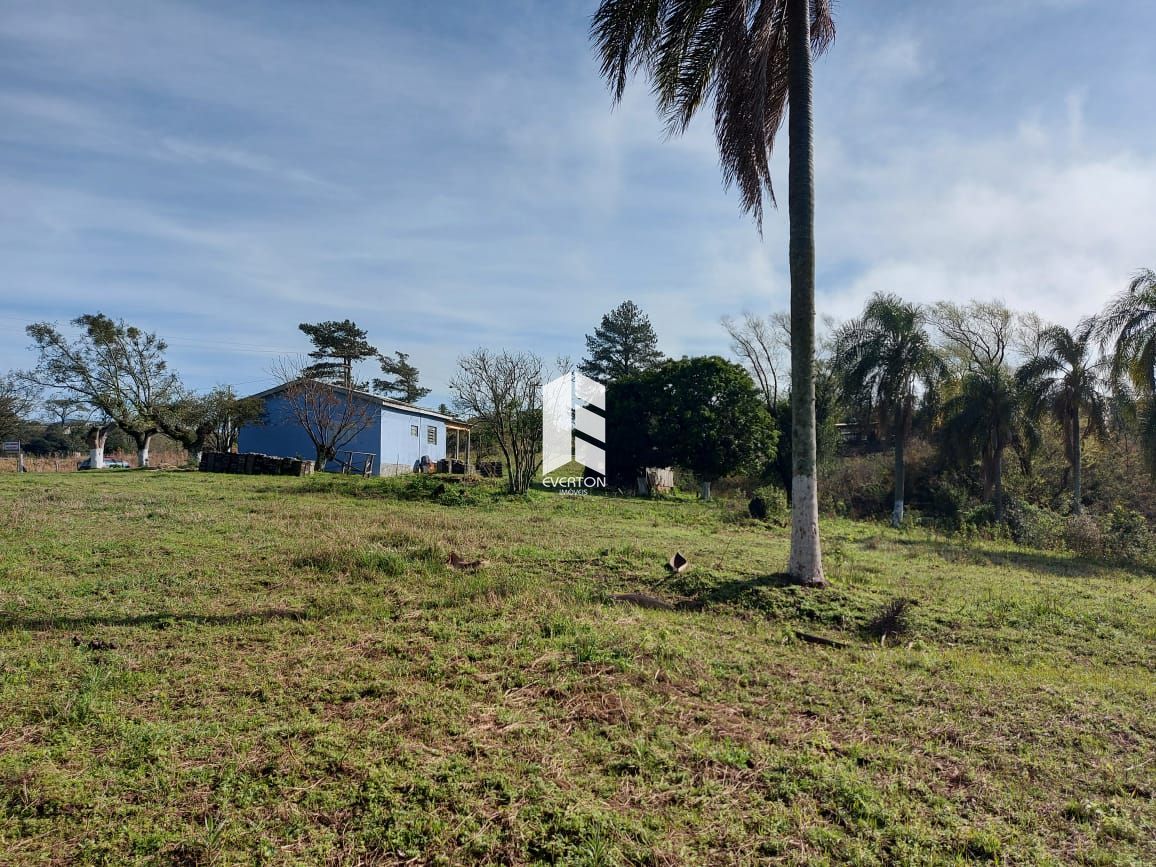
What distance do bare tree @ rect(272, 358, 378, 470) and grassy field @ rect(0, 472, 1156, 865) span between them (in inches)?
747

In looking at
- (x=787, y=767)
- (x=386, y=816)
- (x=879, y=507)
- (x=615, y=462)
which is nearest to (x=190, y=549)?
(x=386, y=816)

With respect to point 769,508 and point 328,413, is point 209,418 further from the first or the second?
point 769,508

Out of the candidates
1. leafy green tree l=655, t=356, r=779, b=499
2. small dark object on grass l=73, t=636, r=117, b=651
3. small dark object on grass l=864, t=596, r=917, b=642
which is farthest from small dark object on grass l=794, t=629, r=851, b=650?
leafy green tree l=655, t=356, r=779, b=499

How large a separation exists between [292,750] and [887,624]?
4947 millimetres

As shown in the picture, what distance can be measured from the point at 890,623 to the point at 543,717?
368 cm

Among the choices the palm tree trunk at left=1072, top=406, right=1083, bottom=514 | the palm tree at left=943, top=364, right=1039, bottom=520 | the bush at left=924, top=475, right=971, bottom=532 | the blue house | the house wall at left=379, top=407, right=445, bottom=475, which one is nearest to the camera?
the palm tree trunk at left=1072, top=406, right=1083, bottom=514

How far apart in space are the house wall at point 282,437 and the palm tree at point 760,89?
21624 mm

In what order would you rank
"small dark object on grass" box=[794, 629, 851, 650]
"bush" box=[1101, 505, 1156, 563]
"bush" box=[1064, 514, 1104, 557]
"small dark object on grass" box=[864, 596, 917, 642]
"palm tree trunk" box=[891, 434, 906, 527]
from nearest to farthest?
1. "small dark object on grass" box=[794, 629, 851, 650]
2. "small dark object on grass" box=[864, 596, 917, 642]
3. "bush" box=[1101, 505, 1156, 563]
4. "bush" box=[1064, 514, 1104, 557]
5. "palm tree trunk" box=[891, 434, 906, 527]

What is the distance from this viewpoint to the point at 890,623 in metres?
5.63

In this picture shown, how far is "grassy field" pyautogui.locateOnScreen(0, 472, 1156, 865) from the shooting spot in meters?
2.55

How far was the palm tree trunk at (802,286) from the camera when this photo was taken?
684 centimetres

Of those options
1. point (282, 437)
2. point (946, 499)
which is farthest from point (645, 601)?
point (282, 437)

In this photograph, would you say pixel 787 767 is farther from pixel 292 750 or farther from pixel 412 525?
pixel 412 525

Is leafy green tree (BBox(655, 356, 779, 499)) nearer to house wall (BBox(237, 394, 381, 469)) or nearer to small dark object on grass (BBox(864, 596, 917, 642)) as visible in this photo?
house wall (BBox(237, 394, 381, 469))
